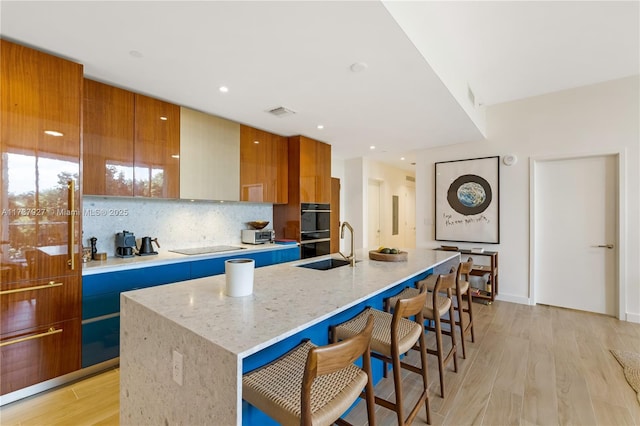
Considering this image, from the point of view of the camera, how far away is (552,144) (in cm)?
383

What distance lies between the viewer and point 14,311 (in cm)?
189

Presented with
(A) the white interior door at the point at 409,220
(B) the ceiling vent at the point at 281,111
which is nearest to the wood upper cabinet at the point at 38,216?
(B) the ceiling vent at the point at 281,111

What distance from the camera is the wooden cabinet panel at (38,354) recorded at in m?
1.87

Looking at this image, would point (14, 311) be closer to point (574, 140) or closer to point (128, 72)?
point (128, 72)

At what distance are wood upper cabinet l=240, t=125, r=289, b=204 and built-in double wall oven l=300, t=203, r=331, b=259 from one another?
16.1 inches

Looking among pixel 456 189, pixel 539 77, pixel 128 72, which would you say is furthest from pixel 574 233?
A: pixel 128 72

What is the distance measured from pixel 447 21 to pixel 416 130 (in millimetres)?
1569

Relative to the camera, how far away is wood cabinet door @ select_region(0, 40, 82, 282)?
→ 1.88 metres

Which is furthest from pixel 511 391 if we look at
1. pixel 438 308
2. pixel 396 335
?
pixel 396 335

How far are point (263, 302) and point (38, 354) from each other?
190 cm

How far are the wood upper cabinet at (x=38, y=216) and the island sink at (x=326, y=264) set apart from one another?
5.76 feet

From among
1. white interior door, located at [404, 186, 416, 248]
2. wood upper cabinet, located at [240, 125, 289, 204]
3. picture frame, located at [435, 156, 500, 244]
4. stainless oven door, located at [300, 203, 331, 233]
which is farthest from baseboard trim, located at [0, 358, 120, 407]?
white interior door, located at [404, 186, 416, 248]

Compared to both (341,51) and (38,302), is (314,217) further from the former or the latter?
(38,302)

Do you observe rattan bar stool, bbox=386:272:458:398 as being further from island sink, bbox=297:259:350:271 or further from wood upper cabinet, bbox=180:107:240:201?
wood upper cabinet, bbox=180:107:240:201
